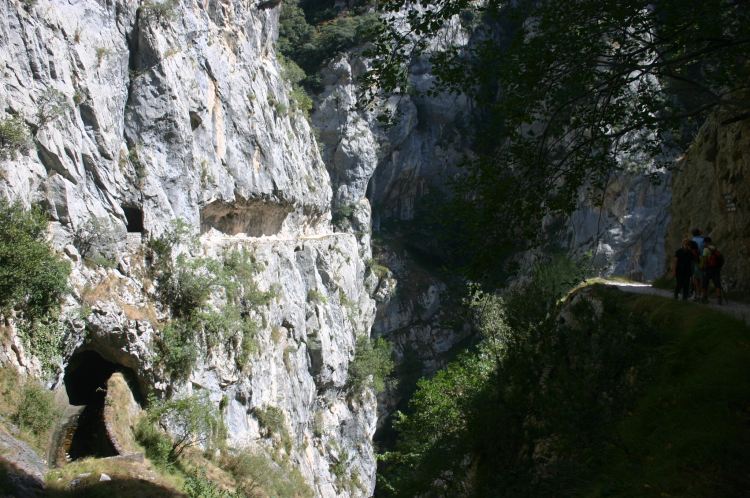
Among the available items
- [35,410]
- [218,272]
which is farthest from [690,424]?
[218,272]

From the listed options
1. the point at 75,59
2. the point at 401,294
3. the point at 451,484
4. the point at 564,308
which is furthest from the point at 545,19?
the point at 401,294

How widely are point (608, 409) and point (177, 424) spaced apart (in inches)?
514

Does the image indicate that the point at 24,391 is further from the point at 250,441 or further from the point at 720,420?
the point at 720,420

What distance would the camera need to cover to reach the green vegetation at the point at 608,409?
5535 mm

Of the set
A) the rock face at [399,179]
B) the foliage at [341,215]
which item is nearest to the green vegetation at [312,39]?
the rock face at [399,179]

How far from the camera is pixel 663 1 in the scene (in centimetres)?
690

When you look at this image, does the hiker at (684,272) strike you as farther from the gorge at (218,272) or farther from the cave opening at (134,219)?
the cave opening at (134,219)

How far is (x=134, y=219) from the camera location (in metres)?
18.5

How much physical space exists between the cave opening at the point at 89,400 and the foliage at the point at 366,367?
18.5m

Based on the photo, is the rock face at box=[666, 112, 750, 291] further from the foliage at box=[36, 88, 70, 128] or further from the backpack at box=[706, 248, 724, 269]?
the foliage at box=[36, 88, 70, 128]

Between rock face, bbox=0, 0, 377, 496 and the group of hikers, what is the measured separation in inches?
537

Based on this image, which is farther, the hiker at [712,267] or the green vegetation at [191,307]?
the green vegetation at [191,307]

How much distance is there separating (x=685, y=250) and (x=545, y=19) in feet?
17.6

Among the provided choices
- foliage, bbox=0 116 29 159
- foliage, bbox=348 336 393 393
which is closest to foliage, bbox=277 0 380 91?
foliage, bbox=348 336 393 393
